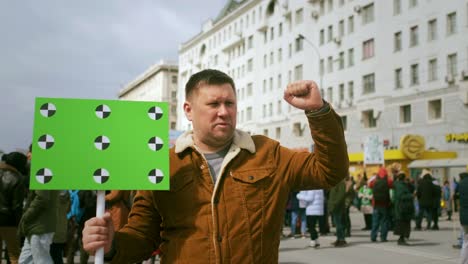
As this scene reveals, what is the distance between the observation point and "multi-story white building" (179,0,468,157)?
33438mm

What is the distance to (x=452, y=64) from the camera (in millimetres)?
33219

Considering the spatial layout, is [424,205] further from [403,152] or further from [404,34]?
[404,34]

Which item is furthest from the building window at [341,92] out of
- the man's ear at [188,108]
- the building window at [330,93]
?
the man's ear at [188,108]

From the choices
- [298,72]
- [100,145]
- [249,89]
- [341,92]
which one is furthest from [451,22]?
[100,145]

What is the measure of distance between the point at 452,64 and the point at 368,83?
917 centimetres

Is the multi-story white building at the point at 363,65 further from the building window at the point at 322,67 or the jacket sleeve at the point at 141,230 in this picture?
the jacket sleeve at the point at 141,230

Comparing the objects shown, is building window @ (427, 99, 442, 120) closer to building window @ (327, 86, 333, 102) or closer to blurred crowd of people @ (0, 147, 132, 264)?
building window @ (327, 86, 333, 102)

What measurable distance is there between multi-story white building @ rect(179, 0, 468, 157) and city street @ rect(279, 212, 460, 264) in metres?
19.8

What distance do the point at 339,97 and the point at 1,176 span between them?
40.3 m

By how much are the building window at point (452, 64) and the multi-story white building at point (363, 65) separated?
0.22ft

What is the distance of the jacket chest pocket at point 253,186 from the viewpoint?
2.50 metres

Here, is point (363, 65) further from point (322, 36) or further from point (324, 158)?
point (324, 158)

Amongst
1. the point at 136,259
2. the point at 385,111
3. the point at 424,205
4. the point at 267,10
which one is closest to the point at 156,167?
the point at 136,259

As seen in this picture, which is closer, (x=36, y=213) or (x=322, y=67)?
(x=36, y=213)
